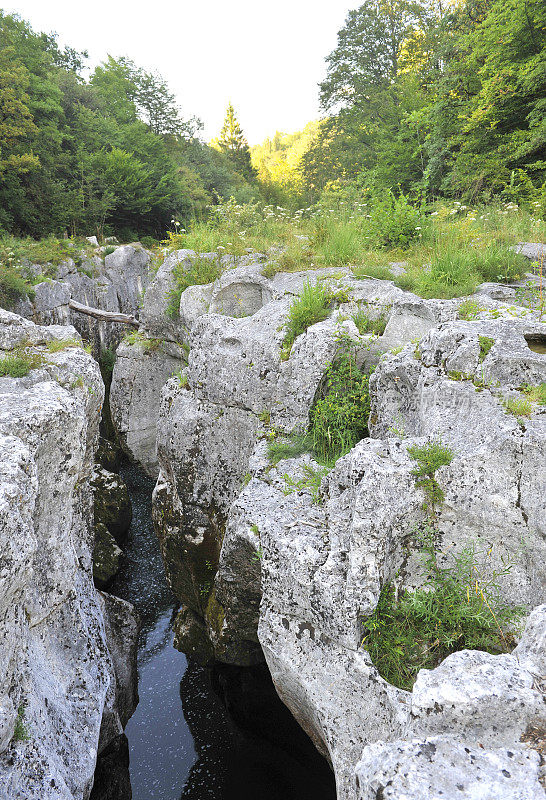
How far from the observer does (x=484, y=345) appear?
4.98 metres

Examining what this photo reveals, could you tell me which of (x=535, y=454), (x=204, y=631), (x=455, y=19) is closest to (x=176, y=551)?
(x=204, y=631)

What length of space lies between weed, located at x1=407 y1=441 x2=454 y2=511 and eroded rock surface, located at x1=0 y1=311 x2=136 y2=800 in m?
3.34

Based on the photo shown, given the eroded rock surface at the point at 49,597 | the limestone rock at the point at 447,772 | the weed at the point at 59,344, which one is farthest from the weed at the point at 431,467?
the weed at the point at 59,344

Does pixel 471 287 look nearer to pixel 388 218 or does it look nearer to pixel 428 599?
pixel 388 218

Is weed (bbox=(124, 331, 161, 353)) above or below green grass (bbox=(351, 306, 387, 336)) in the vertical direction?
below

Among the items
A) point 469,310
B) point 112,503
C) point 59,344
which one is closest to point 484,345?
point 469,310

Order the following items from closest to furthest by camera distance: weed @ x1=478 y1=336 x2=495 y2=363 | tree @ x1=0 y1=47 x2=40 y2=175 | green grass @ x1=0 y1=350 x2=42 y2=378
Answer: weed @ x1=478 y1=336 x2=495 y2=363
green grass @ x1=0 y1=350 x2=42 y2=378
tree @ x1=0 y1=47 x2=40 y2=175

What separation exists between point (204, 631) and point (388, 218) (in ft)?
27.4

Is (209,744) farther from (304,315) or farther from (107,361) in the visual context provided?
(107,361)

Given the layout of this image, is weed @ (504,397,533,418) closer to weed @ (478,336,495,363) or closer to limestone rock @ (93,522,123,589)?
weed @ (478,336,495,363)

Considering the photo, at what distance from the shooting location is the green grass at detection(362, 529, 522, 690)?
11.9 ft

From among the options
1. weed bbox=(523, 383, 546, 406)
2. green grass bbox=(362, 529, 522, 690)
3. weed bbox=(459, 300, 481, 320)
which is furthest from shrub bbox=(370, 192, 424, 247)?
green grass bbox=(362, 529, 522, 690)

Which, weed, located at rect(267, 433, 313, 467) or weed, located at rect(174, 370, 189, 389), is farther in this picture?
weed, located at rect(174, 370, 189, 389)

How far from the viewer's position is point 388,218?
384 inches
